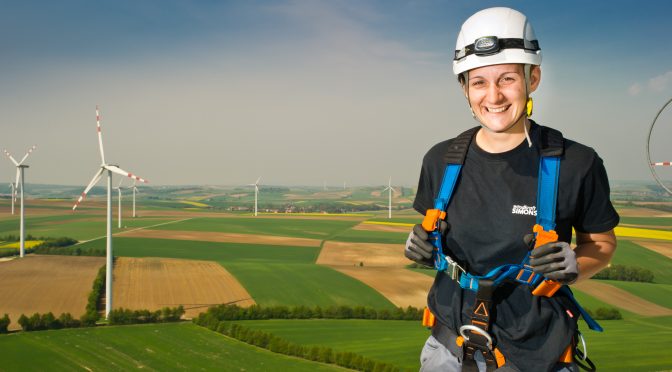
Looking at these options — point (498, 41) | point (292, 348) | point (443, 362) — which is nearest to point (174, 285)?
point (292, 348)

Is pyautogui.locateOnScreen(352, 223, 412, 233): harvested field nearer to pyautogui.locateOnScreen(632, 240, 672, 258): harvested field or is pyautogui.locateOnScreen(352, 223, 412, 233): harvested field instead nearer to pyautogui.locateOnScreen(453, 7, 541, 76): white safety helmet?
pyautogui.locateOnScreen(632, 240, 672, 258): harvested field

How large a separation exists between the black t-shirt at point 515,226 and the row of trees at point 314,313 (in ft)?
151

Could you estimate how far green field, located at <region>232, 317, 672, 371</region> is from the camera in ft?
109

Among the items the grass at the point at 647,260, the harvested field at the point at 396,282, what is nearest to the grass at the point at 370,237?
the harvested field at the point at 396,282

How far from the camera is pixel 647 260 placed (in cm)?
7400

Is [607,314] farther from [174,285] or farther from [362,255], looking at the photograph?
[174,285]

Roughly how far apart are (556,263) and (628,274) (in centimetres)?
Answer: 7496

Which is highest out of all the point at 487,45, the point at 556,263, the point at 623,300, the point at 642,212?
the point at 487,45

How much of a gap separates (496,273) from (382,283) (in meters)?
57.4

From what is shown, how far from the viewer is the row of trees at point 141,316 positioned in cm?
4656

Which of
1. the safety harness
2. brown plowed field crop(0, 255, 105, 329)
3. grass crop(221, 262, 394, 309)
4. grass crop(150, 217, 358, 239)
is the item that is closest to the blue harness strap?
the safety harness

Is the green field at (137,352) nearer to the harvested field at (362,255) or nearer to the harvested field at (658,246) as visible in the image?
the harvested field at (362,255)

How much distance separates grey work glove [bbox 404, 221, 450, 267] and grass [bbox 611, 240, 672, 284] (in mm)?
75799

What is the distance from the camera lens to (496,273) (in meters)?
3.85
